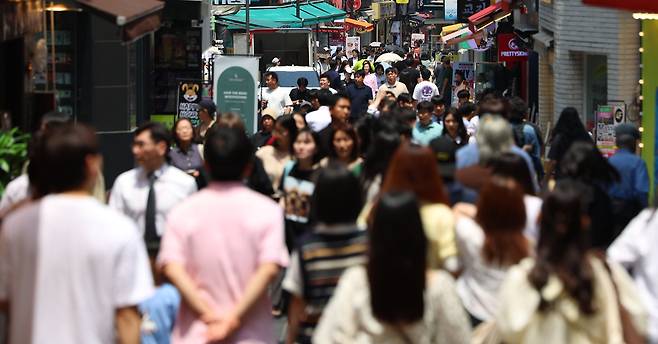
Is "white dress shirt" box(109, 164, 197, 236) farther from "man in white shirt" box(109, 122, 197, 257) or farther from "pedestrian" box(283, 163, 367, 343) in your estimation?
"pedestrian" box(283, 163, 367, 343)

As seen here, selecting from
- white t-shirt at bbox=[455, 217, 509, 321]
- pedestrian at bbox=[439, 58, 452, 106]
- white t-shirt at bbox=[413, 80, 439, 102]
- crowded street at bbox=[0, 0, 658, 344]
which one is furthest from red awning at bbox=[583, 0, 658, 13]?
pedestrian at bbox=[439, 58, 452, 106]

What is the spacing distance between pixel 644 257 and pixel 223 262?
85.1 inches

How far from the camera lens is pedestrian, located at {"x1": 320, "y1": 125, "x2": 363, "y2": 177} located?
11039 mm

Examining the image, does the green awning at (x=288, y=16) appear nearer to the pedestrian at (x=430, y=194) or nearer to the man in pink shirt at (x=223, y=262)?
the pedestrian at (x=430, y=194)

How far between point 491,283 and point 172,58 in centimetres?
1557

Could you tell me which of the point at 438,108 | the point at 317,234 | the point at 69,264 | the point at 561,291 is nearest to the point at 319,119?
the point at 438,108

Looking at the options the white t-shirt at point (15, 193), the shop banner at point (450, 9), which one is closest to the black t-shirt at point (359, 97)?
the white t-shirt at point (15, 193)

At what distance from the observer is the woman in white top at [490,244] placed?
7523mm

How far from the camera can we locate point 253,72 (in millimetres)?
20266

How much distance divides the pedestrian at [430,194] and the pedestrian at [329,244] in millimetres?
739

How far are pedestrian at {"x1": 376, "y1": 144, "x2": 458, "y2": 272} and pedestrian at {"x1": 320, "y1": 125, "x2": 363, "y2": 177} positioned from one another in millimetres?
2990

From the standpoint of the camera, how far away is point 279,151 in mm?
12672

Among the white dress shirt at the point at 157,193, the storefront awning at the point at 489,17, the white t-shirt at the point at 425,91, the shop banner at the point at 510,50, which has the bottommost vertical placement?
the white dress shirt at the point at 157,193

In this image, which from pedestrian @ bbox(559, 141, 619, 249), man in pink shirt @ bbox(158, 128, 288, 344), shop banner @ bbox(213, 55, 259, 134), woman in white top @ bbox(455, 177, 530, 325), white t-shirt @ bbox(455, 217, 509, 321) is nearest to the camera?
man in pink shirt @ bbox(158, 128, 288, 344)
